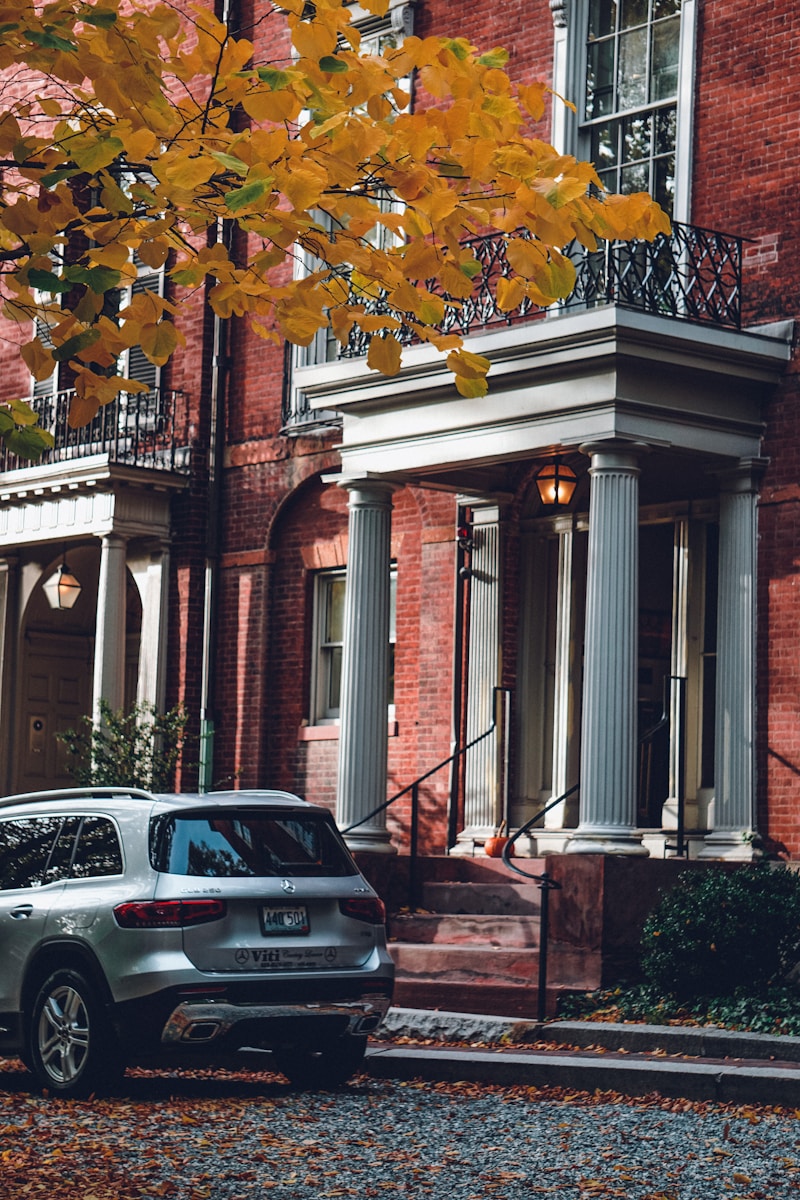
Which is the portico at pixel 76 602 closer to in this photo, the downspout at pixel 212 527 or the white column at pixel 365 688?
the downspout at pixel 212 527

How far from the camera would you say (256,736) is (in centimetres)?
1975

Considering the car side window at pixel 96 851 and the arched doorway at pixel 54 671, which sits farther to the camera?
the arched doorway at pixel 54 671

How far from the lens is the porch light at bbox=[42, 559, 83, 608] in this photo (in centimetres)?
2108

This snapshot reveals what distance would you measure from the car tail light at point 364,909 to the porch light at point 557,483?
6756 mm

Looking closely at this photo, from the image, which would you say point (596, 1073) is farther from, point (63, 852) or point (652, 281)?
point (652, 281)

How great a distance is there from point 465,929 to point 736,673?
9.43 feet

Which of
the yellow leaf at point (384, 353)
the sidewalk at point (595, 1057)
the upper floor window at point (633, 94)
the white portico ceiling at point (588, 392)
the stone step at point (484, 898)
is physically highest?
the upper floor window at point (633, 94)

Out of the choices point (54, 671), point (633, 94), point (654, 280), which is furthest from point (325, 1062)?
point (54, 671)

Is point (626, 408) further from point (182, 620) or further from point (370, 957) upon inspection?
point (182, 620)

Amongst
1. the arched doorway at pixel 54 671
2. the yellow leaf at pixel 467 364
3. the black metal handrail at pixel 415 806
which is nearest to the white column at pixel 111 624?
the arched doorway at pixel 54 671

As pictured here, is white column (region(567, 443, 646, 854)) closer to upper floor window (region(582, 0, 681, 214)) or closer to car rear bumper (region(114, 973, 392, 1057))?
upper floor window (region(582, 0, 681, 214))

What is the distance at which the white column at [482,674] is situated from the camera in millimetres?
17219

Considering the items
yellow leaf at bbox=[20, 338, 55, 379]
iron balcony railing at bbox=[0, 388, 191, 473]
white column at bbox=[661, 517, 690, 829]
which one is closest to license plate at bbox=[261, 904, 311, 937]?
yellow leaf at bbox=[20, 338, 55, 379]

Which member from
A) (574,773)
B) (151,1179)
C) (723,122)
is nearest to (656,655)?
(574,773)
